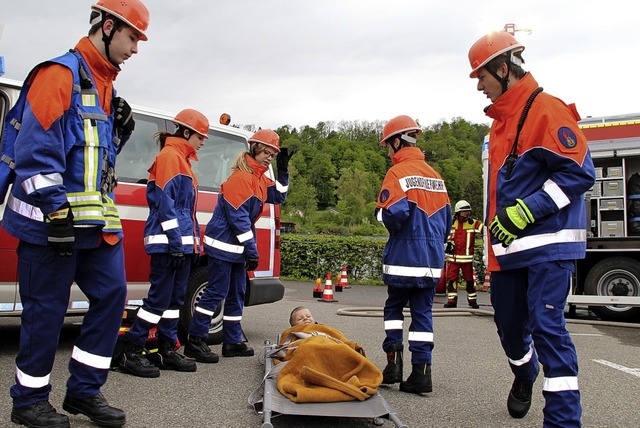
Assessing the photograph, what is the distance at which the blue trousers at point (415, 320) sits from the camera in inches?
184

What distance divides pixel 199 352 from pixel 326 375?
92.3 inches

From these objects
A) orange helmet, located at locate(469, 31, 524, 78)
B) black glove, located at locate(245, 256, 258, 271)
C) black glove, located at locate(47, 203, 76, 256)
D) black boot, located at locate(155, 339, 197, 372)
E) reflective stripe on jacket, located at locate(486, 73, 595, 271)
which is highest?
orange helmet, located at locate(469, 31, 524, 78)

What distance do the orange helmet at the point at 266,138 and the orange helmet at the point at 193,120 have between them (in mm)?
660

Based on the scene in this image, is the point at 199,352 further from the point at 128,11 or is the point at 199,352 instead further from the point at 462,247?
the point at 462,247

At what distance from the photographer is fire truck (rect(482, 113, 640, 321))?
9.89 metres

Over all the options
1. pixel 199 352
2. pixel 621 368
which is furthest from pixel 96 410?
pixel 621 368

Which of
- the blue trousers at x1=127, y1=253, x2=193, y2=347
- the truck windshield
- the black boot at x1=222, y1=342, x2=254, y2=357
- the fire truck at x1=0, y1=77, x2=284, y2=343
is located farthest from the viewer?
the truck windshield

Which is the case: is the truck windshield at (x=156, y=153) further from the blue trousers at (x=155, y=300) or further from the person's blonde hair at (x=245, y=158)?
the blue trousers at (x=155, y=300)

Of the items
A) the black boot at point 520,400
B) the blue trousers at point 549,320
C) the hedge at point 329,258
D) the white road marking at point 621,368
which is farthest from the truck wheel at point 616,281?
the hedge at point 329,258

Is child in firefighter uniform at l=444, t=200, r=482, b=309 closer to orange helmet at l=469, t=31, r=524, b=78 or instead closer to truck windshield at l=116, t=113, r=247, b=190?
truck windshield at l=116, t=113, r=247, b=190

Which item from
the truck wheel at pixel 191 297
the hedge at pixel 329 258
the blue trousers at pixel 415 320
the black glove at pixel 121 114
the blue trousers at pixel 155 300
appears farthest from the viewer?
the hedge at pixel 329 258

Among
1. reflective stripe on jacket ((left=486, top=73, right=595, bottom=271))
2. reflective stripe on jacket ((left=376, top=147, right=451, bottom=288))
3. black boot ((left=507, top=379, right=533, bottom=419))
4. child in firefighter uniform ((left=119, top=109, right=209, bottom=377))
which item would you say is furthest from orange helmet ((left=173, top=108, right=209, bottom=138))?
black boot ((left=507, top=379, right=533, bottom=419))

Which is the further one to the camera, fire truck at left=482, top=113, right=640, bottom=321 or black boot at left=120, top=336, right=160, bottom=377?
fire truck at left=482, top=113, right=640, bottom=321

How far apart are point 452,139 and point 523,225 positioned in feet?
217
